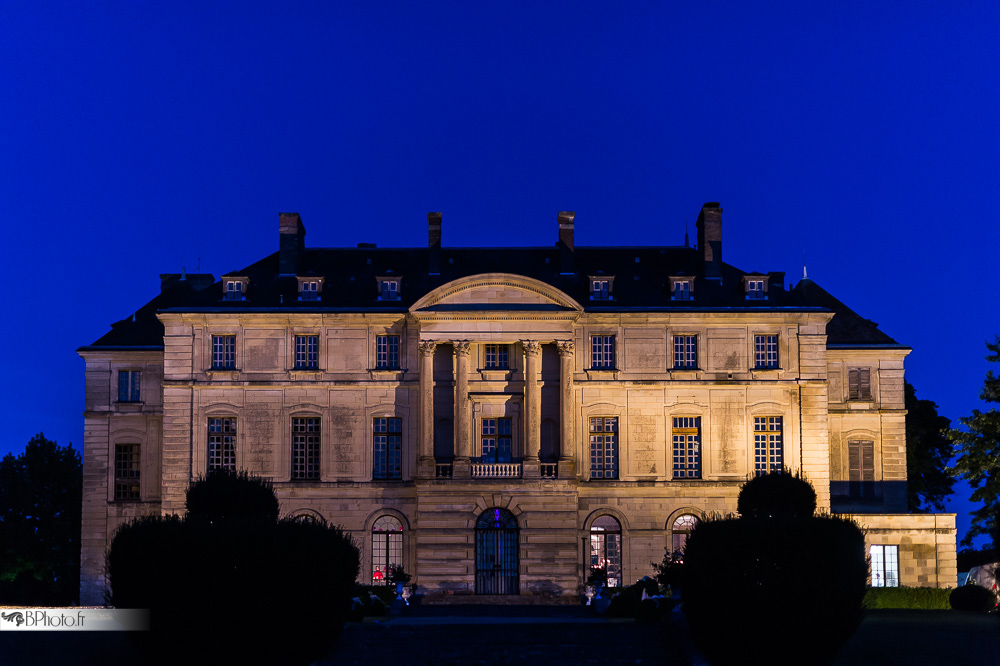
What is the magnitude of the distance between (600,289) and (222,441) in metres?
16.2

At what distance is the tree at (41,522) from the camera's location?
196ft

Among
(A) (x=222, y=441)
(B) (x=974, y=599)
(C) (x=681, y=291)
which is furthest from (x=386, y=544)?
(B) (x=974, y=599)

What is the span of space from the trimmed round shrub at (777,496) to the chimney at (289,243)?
21.5m

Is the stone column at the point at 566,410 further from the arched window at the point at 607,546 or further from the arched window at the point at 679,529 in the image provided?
the arched window at the point at 679,529

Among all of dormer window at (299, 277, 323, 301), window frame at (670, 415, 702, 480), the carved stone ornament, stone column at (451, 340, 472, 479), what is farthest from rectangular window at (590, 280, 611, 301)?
dormer window at (299, 277, 323, 301)

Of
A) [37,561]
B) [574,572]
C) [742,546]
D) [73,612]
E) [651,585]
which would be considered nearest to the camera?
[742,546]

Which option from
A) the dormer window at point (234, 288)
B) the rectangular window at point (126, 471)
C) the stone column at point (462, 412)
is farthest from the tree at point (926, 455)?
the rectangular window at point (126, 471)

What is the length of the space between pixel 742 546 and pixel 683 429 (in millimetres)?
21545

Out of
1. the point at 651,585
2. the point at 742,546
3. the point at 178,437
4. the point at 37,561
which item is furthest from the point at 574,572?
the point at 37,561

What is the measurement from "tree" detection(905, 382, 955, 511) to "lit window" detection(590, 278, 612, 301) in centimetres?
1884

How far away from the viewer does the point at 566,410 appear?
1982 inches

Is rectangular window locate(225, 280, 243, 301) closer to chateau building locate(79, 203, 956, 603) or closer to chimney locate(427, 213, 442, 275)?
chateau building locate(79, 203, 956, 603)

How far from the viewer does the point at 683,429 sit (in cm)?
5169

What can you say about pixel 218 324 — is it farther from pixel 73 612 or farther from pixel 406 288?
pixel 73 612
